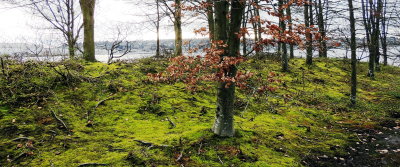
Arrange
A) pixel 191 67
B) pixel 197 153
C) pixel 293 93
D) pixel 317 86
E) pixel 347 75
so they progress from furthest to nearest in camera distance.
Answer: pixel 347 75 → pixel 317 86 → pixel 293 93 → pixel 191 67 → pixel 197 153

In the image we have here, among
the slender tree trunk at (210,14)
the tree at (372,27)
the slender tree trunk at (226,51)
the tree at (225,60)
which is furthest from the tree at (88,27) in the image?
the tree at (372,27)

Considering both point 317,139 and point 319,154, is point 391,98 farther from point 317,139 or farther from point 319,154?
point 319,154

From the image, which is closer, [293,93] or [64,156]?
[64,156]

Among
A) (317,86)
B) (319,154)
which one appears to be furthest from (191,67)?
(317,86)

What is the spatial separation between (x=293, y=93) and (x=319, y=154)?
5.77 m

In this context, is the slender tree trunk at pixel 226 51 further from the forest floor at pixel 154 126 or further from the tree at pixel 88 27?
the tree at pixel 88 27

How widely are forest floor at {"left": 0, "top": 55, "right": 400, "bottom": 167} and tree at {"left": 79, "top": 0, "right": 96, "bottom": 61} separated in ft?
4.80

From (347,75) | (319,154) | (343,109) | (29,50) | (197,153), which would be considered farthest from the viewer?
(347,75)

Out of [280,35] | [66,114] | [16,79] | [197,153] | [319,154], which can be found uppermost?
[280,35]

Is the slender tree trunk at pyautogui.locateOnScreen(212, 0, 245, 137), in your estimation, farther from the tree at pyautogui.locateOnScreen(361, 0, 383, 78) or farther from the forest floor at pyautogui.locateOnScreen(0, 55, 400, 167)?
the tree at pyautogui.locateOnScreen(361, 0, 383, 78)

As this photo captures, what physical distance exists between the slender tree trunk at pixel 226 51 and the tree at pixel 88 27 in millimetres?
7372

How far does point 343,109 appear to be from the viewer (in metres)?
9.66

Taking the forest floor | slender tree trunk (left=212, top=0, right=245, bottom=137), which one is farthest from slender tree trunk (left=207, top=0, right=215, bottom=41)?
the forest floor

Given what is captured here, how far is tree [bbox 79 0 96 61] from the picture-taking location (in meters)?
9.74
